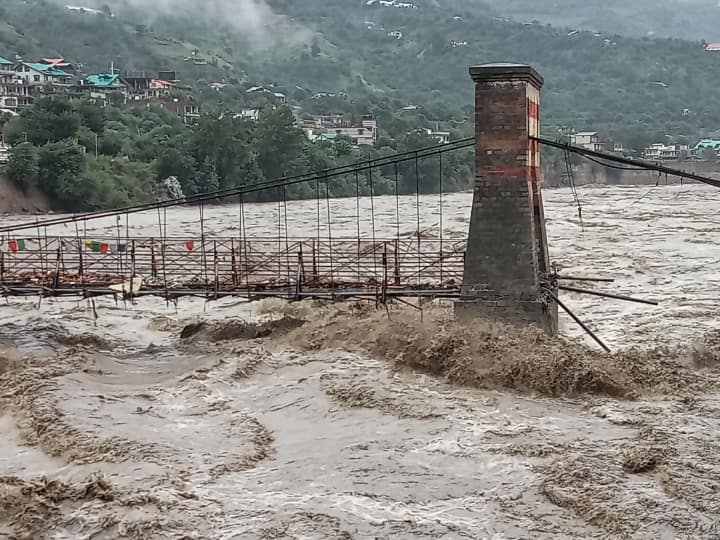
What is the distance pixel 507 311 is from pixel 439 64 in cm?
17615

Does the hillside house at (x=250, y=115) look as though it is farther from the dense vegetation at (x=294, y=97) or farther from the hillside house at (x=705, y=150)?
A: the hillside house at (x=705, y=150)

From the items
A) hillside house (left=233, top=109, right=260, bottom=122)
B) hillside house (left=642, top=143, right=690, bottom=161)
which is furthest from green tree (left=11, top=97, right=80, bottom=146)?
hillside house (left=642, top=143, right=690, bottom=161)

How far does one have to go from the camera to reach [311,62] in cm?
17988

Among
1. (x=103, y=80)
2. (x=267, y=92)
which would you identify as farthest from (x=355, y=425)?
(x=267, y=92)

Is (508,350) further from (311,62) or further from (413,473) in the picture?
(311,62)

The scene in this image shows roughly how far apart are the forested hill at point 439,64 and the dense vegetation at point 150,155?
2307 inches

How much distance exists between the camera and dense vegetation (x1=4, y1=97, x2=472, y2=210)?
143 feet

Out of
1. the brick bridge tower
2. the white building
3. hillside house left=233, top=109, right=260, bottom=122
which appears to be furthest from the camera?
the white building

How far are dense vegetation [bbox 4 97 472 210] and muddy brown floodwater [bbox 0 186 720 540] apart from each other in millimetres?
27108

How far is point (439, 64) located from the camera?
183375mm

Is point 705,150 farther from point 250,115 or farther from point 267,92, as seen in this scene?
point 267,92

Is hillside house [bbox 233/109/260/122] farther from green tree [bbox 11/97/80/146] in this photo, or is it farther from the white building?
the white building

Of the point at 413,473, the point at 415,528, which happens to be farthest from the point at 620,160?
the point at 415,528

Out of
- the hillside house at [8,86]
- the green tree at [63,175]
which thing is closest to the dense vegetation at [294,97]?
the green tree at [63,175]
